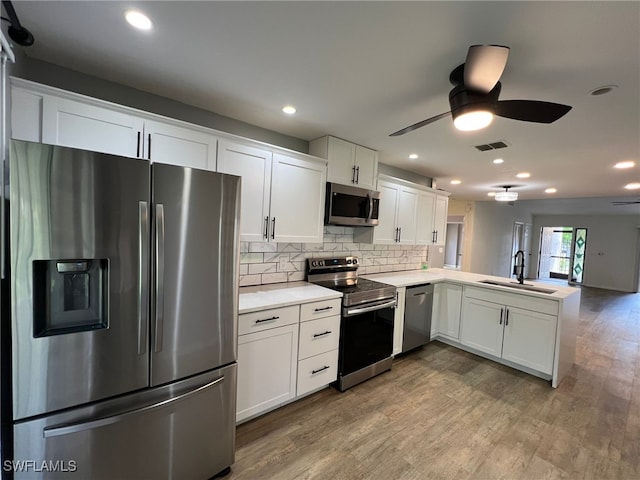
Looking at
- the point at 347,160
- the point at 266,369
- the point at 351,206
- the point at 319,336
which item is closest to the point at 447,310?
the point at 351,206

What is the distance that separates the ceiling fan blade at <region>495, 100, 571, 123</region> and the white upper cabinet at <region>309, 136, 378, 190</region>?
5.32 feet

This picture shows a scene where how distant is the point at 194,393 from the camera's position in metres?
1.54

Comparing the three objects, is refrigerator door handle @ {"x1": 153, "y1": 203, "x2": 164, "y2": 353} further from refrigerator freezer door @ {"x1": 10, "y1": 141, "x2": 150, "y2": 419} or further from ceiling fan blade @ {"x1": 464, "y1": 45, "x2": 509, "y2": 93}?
ceiling fan blade @ {"x1": 464, "y1": 45, "x2": 509, "y2": 93}

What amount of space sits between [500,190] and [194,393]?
6363 mm

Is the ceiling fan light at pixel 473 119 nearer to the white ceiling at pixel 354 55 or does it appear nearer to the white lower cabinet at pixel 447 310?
the white ceiling at pixel 354 55

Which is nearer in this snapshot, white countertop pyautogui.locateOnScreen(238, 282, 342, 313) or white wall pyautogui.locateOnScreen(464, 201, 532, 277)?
white countertop pyautogui.locateOnScreen(238, 282, 342, 313)

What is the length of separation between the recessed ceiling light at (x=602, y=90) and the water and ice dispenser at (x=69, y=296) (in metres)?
3.05

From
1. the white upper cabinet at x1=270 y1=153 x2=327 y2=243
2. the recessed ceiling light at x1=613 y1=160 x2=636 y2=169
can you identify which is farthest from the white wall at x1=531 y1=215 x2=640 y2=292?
the white upper cabinet at x1=270 y1=153 x2=327 y2=243

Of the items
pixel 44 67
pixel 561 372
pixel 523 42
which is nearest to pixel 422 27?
pixel 523 42

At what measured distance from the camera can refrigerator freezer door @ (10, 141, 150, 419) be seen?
1129mm

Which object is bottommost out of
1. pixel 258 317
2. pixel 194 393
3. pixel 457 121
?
pixel 194 393

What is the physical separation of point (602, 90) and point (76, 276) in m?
3.23

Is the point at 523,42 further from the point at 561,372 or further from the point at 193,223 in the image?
the point at 561,372

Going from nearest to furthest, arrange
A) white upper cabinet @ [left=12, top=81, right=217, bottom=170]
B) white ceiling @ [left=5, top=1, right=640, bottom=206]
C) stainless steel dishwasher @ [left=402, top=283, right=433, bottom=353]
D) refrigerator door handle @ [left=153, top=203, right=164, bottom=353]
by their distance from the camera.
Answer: white ceiling @ [left=5, top=1, right=640, bottom=206], refrigerator door handle @ [left=153, top=203, right=164, bottom=353], white upper cabinet @ [left=12, top=81, right=217, bottom=170], stainless steel dishwasher @ [left=402, top=283, right=433, bottom=353]
